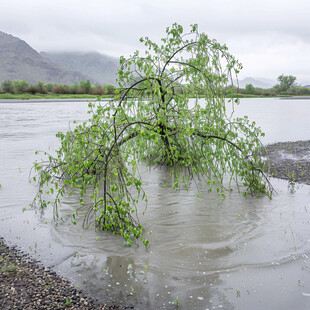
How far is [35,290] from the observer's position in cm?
388

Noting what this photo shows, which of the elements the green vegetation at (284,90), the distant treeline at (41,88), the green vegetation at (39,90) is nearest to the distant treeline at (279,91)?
the green vegetation at (284,90)

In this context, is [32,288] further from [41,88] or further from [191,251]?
[41,88]

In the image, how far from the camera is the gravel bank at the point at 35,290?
11.9 feet

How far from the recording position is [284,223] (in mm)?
6168

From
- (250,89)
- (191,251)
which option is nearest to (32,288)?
(191,251)

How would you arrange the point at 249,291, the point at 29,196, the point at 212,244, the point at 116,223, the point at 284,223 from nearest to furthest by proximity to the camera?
the point at 249,291
the point at 212,244
the point at 116,223
the point at 284,223
the point at 29,196

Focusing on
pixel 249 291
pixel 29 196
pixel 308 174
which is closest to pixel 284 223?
pixel 249 291

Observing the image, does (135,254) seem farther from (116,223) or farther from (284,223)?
(284,223)

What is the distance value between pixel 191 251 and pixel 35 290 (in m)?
2.33

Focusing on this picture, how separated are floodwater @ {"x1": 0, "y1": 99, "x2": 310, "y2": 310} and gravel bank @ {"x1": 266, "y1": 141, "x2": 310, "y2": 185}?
1238 millimetres

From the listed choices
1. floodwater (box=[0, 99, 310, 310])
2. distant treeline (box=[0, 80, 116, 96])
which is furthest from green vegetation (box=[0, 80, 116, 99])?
floodwater (box=[0, 99, 310, 310])

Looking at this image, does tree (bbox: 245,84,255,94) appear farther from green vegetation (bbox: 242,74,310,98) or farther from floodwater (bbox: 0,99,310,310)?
floodwater (bbox: 0,99,310,310)

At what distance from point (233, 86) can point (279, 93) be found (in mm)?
104572

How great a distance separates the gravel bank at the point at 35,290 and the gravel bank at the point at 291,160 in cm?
691
